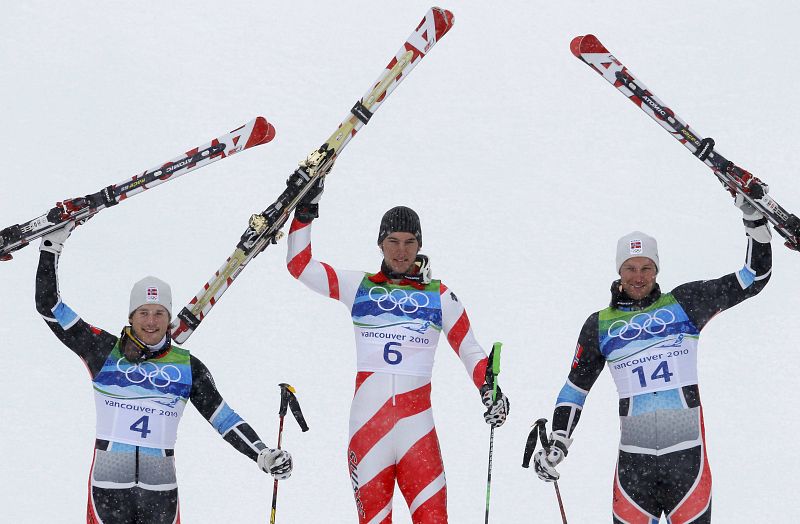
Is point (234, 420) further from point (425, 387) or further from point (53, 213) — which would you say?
point (53, 213)

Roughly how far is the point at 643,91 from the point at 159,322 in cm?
275

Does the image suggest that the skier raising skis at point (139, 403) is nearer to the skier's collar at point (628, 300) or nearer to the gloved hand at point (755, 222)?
the skier's collar at point (628, 300)

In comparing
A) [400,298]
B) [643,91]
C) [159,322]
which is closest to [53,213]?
[159,322]

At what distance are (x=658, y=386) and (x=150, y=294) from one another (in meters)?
2.55

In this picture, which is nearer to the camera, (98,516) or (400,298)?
(98,516)

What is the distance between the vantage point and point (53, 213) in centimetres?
519

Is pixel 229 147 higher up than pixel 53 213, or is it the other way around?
pixel 229 147

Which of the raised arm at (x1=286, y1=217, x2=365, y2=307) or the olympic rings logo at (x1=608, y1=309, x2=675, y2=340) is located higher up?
the raised arm at (x1=286, y1=217, x2=365, y2=307)

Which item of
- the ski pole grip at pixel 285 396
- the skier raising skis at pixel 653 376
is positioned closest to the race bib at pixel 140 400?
the ski pole grip at pixel 285 396

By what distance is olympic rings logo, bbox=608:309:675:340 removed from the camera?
5.04 m

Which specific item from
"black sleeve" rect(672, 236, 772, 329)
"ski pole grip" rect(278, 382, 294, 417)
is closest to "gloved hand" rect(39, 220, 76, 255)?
"ski pole grip" rect(278, 382, 294, 417)

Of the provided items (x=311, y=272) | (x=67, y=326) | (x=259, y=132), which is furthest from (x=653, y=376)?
(x=67, y=326)

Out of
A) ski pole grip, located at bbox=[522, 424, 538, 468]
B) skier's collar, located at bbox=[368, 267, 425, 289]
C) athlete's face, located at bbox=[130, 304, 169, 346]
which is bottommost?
ski pole grip, located at bbox=[522, 424, 538, 468]

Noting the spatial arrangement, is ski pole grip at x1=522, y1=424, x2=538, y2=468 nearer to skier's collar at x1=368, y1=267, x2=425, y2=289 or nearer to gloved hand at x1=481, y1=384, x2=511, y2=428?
gloved hand at x1=481, y1=384, x2=511, y2=428
